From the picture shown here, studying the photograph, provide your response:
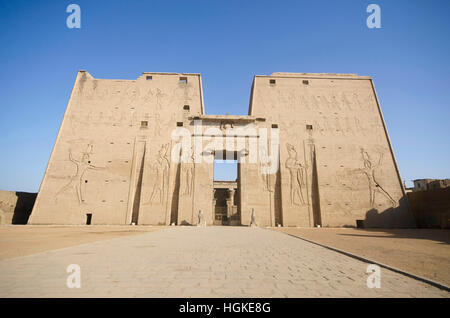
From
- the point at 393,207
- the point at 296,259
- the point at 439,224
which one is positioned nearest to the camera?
the point at 296,259

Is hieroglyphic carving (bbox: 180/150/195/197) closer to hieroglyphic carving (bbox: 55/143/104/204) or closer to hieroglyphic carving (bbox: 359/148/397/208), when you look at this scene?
hieroglyphic carving (bbox: 55/143/104/204)

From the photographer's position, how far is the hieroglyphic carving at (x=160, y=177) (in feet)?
57.3

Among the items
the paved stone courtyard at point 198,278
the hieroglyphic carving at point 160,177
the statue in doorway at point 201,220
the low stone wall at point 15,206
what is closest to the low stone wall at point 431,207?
the statue in doorway at point 201,220

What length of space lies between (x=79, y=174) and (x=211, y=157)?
35.1ft

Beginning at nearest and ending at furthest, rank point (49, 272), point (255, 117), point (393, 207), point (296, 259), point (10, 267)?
point (49, 272) → point (10, 267) → point (296, 259) → point (393, 207) → point (255, 117)

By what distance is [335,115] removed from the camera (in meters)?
20.4

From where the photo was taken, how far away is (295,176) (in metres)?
18.3

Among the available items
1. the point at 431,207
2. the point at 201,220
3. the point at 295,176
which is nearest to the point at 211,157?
the point at 201,220

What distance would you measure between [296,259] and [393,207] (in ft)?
61.7

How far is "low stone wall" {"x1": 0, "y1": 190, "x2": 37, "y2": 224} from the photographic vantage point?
55.6 ft

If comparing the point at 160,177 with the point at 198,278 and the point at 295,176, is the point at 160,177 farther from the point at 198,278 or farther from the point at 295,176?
the point at 198,278

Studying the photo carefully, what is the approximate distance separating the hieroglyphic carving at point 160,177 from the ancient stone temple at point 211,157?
3.2 inches
